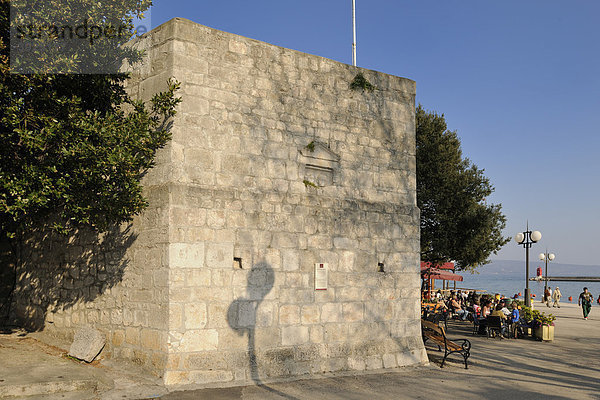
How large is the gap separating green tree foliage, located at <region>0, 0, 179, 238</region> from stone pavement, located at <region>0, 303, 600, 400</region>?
7.29ft

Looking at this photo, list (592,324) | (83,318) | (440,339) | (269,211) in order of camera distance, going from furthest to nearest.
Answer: (592,324) < (440,339) < (83,318) < (269,211)

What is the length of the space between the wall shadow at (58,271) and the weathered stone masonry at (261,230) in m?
0.27

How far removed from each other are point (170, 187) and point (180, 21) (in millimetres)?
2665

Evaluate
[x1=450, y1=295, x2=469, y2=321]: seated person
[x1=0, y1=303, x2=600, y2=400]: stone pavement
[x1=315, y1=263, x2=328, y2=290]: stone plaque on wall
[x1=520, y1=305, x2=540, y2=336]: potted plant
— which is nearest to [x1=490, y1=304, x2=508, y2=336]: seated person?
[x1=520, y1=305, x2=540, y2=336]: potted plant

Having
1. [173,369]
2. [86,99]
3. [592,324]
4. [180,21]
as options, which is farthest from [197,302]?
[592,324]

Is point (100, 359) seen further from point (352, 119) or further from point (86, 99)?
point (352, 119)

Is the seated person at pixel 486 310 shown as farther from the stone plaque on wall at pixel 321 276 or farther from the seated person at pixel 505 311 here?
the stone plaque on wall at pixel 321 276

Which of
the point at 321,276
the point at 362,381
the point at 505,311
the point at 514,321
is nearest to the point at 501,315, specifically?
the point at 514,321

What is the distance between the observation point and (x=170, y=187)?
27.4 feet

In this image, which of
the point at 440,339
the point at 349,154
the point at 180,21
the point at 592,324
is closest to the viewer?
the point at 180,21

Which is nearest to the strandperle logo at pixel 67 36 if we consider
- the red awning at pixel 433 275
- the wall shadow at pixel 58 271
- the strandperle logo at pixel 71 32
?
the strandperle logo at pixel 71 32

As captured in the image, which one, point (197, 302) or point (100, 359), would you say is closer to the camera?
point (197, 302)

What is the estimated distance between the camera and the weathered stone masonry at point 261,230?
27.7ft

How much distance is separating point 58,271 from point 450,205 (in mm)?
16423
